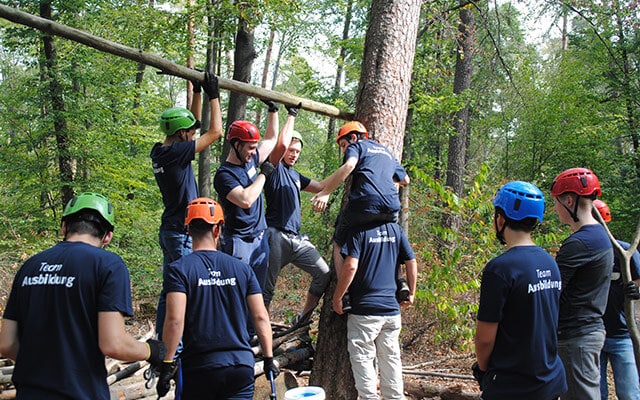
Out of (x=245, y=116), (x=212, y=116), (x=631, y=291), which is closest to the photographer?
(x=631, y=291)

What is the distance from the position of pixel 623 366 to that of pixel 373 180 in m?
2.89

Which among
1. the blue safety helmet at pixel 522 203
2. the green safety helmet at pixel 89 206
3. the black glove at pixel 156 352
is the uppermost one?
the blue safety helmet at pixel 522 203

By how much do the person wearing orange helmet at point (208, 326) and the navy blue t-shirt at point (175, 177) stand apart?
1497 millimetres

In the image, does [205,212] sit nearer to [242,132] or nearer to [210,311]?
[210,311]

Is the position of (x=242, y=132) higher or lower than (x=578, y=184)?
higher

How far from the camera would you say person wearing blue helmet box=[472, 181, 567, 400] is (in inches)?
115

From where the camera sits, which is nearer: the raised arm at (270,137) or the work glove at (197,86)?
the work glove at (197,86)

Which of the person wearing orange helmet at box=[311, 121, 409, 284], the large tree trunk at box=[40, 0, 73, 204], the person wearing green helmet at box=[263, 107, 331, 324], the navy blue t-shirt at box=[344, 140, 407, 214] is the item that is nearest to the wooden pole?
the person wearing green helmet at box=[263, 107, 331, 324]

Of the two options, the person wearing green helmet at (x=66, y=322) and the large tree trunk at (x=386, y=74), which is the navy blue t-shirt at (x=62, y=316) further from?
the large tree trunk at (x=386, y=74)

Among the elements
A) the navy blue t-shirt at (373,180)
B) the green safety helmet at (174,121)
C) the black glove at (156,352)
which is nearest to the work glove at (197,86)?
the green safety helmet at (174,121)

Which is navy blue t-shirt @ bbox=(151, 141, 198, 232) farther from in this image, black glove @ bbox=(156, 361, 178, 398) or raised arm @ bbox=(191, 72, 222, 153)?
black glove @ bbox=(156, 361, 178, 398)

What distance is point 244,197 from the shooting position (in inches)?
184

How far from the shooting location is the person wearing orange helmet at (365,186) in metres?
4.64

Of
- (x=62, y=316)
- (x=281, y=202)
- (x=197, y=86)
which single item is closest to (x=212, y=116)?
(x=197, y=86)
